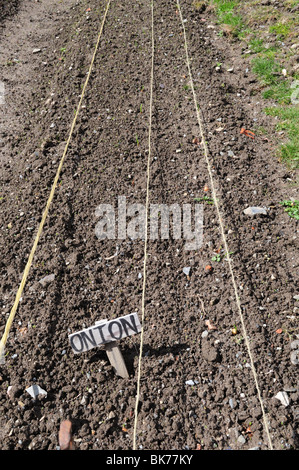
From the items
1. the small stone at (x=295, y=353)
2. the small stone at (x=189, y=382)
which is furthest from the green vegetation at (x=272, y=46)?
the small stone at (x=189, y=382)

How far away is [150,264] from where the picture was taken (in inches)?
133

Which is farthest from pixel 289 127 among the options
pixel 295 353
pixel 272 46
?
pixel 295 353

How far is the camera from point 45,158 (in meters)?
4.35

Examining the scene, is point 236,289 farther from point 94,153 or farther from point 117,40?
point 117,40

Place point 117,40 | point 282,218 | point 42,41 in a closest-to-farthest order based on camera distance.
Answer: point 282,218
point 117,40
point 42,41

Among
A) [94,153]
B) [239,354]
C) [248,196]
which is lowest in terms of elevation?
[239,354]

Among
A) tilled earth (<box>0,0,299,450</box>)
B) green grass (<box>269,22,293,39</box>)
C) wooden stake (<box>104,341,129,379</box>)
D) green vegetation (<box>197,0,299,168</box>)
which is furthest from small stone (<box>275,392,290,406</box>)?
green grass (<box>269,22,293,39</box>)

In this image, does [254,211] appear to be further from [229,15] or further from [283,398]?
[229,15]

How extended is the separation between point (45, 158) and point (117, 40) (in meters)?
3.07

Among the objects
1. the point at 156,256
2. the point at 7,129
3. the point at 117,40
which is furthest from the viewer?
the point at 117,40

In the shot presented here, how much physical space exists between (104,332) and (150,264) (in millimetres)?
1044

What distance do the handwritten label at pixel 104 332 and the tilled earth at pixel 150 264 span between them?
1.26 ft

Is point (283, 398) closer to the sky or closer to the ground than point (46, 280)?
closer to the ground

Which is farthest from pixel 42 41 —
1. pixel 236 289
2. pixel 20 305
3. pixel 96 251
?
pixel 236 289
